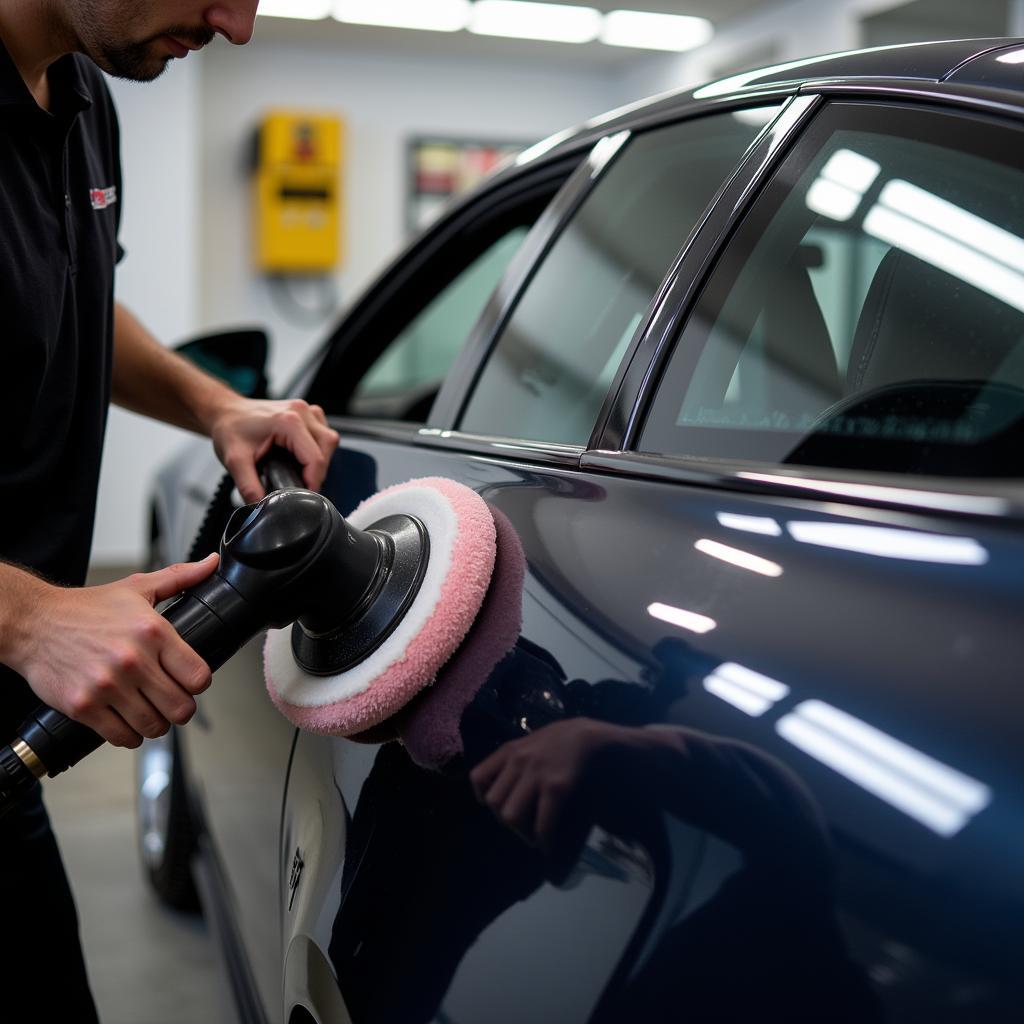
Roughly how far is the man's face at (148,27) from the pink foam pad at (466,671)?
0.60m

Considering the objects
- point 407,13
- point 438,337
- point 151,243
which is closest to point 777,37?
point 407,13

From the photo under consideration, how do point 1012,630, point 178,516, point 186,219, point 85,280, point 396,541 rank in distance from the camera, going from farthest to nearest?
point 186,219 < point 178,516 < point 85,280 < point 396,541 < point 1012,630

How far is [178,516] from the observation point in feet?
7.09

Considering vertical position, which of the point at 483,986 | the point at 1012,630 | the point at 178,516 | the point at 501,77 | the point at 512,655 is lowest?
the point at 178,516

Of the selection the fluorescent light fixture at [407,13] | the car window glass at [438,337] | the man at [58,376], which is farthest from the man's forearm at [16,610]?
the car window glass at [438,337]

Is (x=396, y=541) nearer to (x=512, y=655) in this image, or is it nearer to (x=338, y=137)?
(x=512, y=655)

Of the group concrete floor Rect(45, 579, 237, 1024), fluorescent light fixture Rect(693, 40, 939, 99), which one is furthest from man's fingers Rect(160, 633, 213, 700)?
concrete floor Rect(45, 579, 237, 1024)

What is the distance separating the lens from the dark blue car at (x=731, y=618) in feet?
1.80

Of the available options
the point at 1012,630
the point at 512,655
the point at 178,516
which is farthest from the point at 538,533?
the point at 178,516

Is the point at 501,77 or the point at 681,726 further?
the point at 501,77

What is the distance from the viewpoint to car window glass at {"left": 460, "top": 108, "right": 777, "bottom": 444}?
1.27 m

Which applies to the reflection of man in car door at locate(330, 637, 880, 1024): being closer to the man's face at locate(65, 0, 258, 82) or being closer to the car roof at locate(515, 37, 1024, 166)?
the car roof at locate(515, 37, 1024, 166)

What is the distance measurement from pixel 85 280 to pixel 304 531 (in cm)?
63

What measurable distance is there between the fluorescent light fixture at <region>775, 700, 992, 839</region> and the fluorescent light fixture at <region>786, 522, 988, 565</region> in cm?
9
